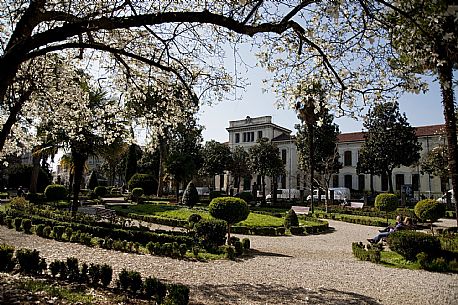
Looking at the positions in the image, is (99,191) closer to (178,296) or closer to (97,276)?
A: (97,276)

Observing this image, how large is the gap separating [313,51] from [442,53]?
3.06 m

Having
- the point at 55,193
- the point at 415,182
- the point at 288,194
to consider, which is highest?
the point at 415,182

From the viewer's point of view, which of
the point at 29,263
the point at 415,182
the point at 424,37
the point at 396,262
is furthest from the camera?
the point at 415,182

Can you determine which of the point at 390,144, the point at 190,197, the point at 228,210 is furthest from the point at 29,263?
the point at 390,144

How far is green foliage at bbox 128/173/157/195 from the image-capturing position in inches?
1416

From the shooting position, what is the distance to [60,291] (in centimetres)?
595

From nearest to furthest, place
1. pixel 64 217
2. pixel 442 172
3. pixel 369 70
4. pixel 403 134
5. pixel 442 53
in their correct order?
pixel 442 53
pixel 369 70
pixel 64 217
pixel 442 172
pixel 403 134

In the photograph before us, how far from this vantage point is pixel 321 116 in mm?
8445

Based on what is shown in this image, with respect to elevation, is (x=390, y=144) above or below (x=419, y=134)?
below

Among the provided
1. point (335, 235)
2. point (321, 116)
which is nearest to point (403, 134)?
point (335, 235)

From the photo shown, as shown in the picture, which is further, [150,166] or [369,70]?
[150,166]

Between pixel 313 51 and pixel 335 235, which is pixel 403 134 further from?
pixel 313 51

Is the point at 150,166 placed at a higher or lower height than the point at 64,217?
higher

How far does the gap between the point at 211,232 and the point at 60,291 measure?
5593mm
